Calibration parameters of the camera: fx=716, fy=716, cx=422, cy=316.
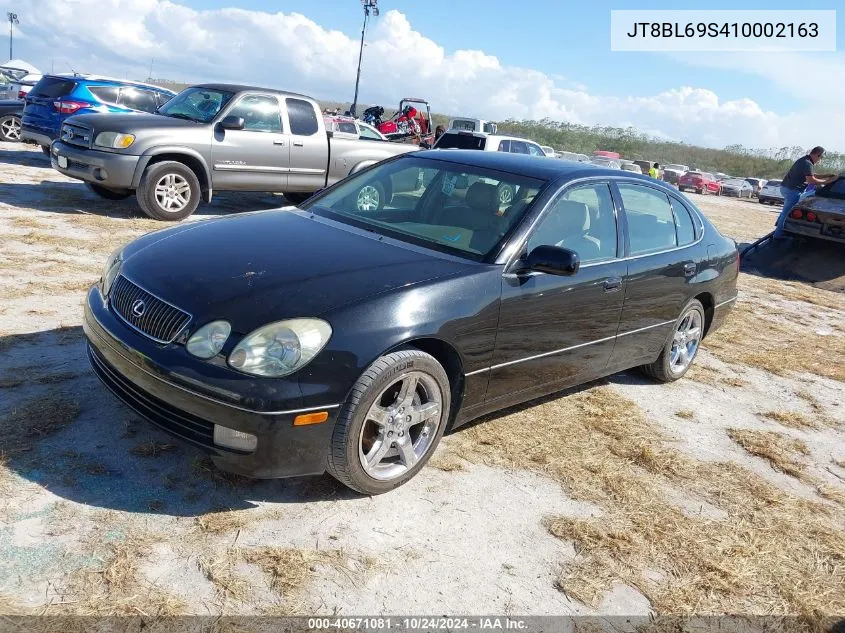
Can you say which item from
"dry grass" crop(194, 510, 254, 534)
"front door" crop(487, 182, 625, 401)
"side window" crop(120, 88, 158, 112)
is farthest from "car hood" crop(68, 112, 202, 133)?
"dry grass" crop(194, 510, 254, 534)

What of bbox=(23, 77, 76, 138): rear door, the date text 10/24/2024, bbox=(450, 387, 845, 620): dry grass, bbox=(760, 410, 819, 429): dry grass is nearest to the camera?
the date text 10/24/2024

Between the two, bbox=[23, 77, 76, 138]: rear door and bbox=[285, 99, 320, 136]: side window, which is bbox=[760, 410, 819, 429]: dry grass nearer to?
bbox=[285, 99, 320, 136]: side window

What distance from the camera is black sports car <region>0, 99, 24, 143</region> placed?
15164mm

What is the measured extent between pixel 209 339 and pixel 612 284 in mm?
2484

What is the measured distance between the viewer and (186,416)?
3.02m

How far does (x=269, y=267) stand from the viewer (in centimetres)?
336

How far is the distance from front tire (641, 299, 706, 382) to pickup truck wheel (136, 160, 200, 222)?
21.0 feet

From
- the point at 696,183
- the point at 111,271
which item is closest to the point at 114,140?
the point at 111,271

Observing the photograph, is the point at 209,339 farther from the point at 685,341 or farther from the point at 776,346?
the point at 776,346

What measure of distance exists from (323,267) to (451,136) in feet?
46.4

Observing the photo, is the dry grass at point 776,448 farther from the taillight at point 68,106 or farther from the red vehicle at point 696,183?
the red vehicle at point 696,183

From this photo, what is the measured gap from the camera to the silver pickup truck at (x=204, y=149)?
8.84m

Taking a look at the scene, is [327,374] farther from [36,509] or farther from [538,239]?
[538,239]

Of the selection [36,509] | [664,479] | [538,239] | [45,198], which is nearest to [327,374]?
[36,509]
